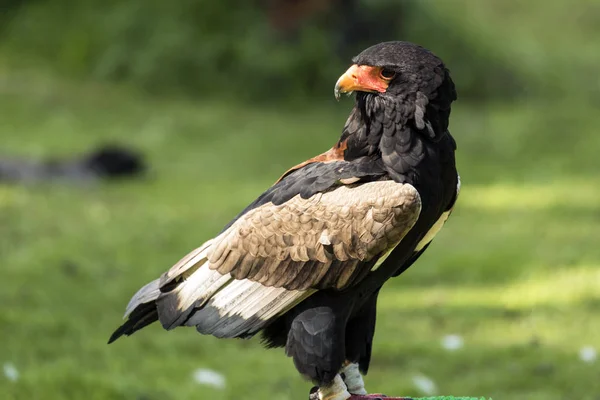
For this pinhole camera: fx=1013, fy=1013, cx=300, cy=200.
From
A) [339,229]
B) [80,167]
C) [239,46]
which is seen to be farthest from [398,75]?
[239,46]

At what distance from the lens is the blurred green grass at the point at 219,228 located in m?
6.29

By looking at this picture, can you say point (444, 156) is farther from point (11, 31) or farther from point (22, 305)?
point (11, 31)

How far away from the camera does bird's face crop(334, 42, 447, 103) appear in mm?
3371

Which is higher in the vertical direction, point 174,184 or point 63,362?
point 174,184

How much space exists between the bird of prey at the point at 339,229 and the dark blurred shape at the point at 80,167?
7.27 meters

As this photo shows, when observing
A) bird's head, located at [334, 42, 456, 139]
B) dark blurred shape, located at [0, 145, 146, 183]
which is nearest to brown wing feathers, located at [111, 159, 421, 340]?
bird's head, located at [334, 42, 456, 139]

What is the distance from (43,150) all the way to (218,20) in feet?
12.8

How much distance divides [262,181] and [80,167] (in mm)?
1953

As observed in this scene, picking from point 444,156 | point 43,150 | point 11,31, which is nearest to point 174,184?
point 43,150

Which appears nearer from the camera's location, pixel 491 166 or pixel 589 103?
pixel 491 166

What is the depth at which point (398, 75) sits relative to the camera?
11.1 ft

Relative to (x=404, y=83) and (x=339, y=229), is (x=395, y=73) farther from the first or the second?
(x=339, y=229)

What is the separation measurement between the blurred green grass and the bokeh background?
0.08 feet

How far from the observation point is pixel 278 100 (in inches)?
566
